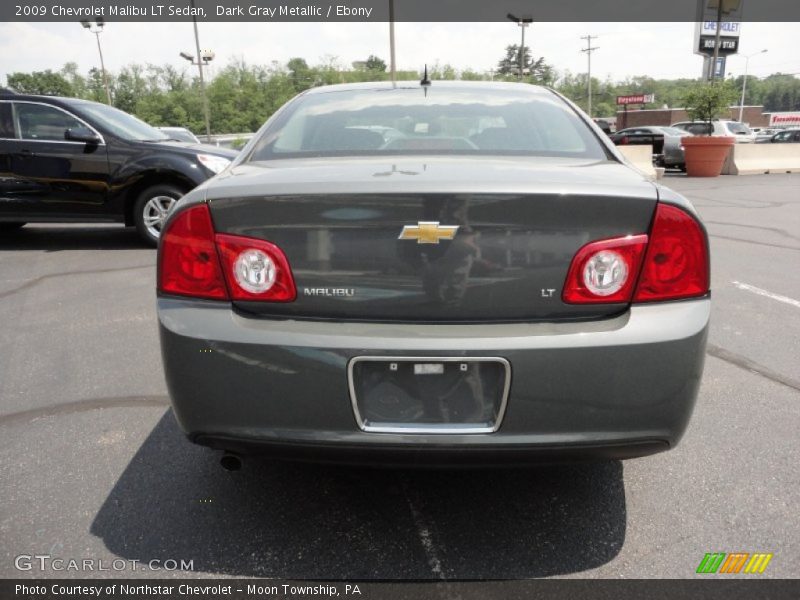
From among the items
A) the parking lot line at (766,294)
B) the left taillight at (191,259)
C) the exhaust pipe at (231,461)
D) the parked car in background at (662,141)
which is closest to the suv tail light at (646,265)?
the left taillight at (191,259)

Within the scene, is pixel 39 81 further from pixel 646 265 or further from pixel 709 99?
pixel 646 265

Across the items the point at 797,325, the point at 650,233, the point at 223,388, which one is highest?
the point at 650,233

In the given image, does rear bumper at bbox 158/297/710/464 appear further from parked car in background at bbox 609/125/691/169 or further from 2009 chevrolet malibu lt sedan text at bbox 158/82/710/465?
parked car in background at bbox 609/125/691/169

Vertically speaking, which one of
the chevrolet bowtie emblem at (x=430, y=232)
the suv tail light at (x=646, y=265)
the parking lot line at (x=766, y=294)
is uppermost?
the chevrolet bowtie emblem at (x=430, y=232)

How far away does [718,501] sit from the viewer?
2322 millimetres

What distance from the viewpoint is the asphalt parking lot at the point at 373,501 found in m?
2.04

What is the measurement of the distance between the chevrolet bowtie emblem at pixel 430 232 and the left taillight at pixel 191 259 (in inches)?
23.2

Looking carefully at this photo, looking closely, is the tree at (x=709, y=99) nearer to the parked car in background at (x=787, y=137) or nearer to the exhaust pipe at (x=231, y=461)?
the parked car in background at (x=787, y=137)

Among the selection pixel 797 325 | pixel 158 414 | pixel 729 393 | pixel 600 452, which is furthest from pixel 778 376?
pixel 158 414

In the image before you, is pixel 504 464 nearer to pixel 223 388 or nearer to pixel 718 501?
pixel 223 388

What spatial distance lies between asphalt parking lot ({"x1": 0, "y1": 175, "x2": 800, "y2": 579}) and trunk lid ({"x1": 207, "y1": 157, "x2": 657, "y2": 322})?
0.82 metres

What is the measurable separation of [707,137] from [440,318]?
1724cm

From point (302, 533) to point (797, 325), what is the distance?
390cm

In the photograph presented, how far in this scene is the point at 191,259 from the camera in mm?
1909
